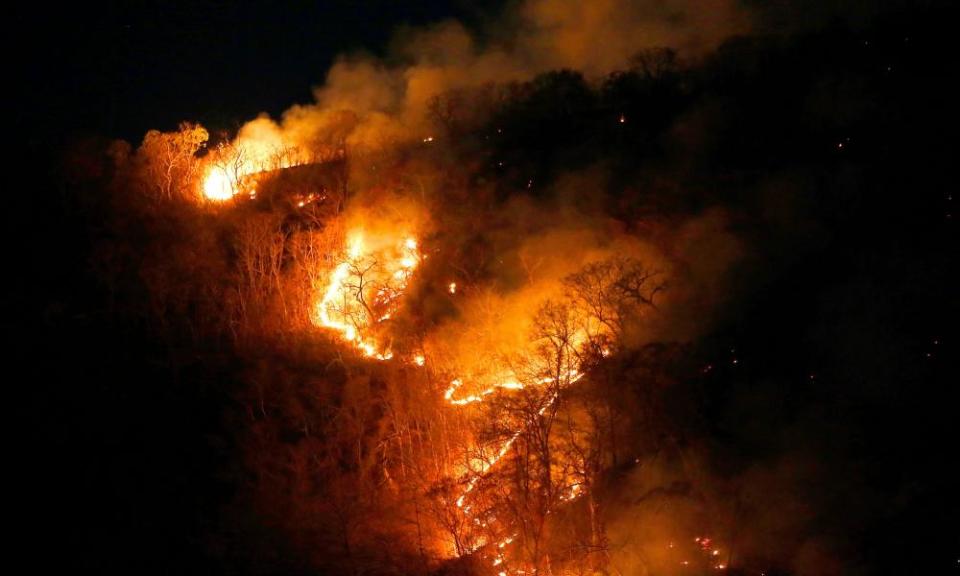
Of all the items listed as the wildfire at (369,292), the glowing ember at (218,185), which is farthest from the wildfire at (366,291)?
the glowing ember at (218,185)

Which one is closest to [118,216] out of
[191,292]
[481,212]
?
[191,292]

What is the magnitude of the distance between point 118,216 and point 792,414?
595 inches

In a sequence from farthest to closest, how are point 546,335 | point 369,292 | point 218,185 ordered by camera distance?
1. point 218,185
2. point 369,292
3. point 546,335

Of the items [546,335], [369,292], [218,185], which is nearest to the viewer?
[546,335]

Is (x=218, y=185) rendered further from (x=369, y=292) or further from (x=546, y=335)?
(x=546, y=335)

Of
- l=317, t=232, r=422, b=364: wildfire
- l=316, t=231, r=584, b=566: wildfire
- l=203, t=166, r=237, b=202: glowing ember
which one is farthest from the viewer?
l=203, t=166, r=237, b=202: glowing ember

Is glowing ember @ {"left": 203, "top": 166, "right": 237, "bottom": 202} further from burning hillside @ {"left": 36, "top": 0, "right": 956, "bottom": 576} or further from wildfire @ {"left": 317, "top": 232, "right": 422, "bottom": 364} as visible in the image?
wildfire @ {"left": 317, "top": 232, "right": 422, "bottom": 364}

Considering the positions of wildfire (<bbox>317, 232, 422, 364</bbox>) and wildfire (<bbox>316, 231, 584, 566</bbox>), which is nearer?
wildfire (<bbox>316, 231, 584, 566</bbox>)

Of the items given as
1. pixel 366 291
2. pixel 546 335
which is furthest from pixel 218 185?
pixel 546 335

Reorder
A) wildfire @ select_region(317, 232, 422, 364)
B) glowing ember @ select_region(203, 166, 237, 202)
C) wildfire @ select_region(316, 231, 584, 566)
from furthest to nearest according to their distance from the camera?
1. glowing ember @ select_region(203, 166, 237, 202)
2. wildfire @ select_region(317, 232, 422, 364)
3. wildfire @ select_region(316, 231, 584, 566)

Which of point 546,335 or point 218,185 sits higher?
point 218,185

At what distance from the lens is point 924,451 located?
1077 centimetres

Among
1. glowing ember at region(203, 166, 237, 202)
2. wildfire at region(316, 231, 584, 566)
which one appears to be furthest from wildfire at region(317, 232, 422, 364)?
glowing ember at region(203, 166, 237, 202)

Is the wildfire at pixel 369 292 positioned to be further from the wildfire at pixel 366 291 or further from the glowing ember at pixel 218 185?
the glowing ember at pixel 218 185
